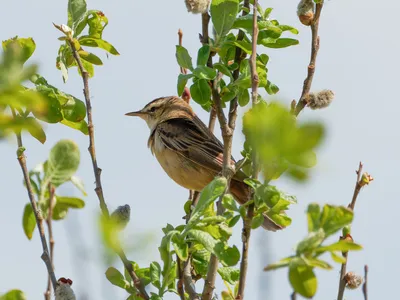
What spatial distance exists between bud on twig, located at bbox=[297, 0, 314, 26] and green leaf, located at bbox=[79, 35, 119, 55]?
110 cm

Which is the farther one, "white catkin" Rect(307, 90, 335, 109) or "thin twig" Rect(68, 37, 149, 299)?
"white catkin" Rect(307, 90, 335, 109)

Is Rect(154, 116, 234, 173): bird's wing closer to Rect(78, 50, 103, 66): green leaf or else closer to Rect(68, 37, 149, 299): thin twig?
Rect(78, 50, 103, 66): green leaf

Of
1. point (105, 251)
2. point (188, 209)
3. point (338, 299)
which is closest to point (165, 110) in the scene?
point (188, 209)

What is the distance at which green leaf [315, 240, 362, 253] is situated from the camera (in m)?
1.72

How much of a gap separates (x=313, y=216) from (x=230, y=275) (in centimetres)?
220

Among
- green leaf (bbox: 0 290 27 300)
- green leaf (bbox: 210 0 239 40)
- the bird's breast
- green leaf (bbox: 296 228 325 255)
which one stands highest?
the bird's breast

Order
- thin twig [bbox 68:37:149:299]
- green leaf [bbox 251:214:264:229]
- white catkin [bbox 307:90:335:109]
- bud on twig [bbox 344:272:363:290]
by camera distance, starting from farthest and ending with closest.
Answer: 1. white catkin [bbox 307:90:335:109]
2. bud on twig [bbox 344:272:363:290]
3. thin twig [bbox 68:37:149:299]
4. green leaf [bbox 251:214:264:229]

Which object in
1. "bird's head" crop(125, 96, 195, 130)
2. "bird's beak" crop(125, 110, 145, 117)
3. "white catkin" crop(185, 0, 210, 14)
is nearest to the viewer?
"white catkin" crop(185, 0, 210, 14)

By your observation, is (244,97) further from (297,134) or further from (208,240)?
(297,134)

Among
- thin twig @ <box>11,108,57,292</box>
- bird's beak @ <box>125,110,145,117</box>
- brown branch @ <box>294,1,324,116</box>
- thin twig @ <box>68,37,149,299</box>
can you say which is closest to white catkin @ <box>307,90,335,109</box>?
brown branch @ <box>294,1,324,116</box>

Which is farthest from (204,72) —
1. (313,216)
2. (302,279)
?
(302,279)

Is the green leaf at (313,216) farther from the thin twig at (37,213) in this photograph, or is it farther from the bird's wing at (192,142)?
the bird's wing at (192,142)

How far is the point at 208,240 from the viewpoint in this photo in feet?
9.65

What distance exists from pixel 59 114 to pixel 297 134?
2.64 meters
